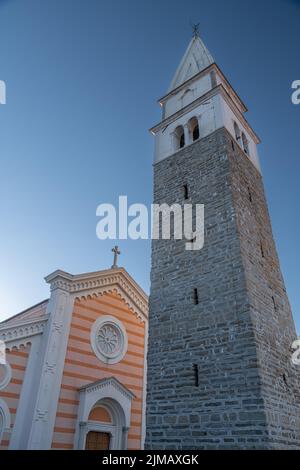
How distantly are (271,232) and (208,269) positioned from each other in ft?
13.2

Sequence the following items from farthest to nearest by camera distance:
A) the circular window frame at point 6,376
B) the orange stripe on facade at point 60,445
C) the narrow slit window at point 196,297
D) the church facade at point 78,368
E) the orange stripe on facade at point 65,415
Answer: the orange stripe on facade at point 65,415, the orange stripe on facade at point 60,445, the church facade at point 78,368, the circular window frame at point 6,376, the narrow slit window at point 196,297

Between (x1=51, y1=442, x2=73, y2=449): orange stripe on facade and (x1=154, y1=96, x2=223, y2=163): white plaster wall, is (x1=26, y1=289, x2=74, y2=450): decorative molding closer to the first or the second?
(x1=51, y1=442, x2=73, y2=449): orange stripe on facade

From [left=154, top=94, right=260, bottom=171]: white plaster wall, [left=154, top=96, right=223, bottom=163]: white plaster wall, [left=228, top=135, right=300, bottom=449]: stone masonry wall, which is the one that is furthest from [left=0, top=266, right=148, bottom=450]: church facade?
[left=228, top=135, right=300, bottom=449]: stone masonry wall

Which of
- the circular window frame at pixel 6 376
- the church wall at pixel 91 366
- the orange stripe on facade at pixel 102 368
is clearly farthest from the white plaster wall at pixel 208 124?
the circular window frame at pixel 6 376

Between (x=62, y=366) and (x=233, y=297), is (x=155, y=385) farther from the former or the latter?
(x=62, y=366)

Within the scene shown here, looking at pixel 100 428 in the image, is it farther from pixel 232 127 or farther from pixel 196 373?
pixel 232 127

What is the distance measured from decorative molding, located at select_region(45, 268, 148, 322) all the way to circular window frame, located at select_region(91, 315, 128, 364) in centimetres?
105

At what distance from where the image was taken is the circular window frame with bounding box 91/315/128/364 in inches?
516

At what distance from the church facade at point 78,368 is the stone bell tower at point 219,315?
12.0 ft

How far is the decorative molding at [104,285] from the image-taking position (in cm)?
1283

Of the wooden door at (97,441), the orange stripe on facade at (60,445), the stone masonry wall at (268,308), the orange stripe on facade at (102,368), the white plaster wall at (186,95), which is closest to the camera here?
the stone masonry wall at (268,308)

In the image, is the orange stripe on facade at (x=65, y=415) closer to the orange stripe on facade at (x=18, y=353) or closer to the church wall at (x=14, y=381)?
the church wall at (x=14, y=381)
